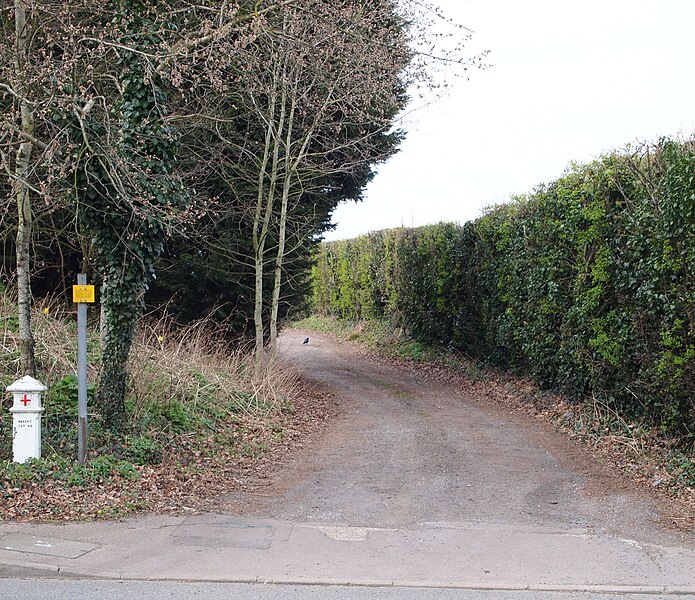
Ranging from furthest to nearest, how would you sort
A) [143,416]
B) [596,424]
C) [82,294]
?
[596,424] < [143,416] < [82,294]

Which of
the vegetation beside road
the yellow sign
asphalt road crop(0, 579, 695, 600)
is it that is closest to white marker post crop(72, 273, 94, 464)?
the yellow sign

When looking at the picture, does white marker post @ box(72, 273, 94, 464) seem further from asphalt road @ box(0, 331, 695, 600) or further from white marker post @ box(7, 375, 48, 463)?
asphalt road @ box(0, 331, 695, 600)

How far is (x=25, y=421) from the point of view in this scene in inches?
349

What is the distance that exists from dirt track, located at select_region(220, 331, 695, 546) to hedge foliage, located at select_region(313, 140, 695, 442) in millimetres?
1301

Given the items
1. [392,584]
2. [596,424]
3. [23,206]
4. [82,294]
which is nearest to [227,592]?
[392,584]

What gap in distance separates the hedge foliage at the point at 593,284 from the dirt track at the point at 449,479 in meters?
1.30

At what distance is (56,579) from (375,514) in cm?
339

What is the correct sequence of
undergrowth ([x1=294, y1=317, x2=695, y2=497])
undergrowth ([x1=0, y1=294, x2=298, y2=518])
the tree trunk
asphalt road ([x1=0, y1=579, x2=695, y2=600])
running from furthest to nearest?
the tree trunk, undergrowth ([x1=294, y1=317, x2=695, y2=497]), undergrowth ([x1=0, y1=294, x2=298, y2=518]), asphalt road ([x1=0, y1=579, x2=695, y2=600])

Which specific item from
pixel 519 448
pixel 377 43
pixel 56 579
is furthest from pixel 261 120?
pixel 56 579

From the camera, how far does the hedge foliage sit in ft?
32.4

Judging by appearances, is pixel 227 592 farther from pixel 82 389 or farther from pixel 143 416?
pixel 143 416

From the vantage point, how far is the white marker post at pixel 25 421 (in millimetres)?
8852

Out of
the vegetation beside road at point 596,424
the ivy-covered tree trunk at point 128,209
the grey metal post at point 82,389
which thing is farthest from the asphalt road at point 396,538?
the ivy-covered tree trunk at point 128,209

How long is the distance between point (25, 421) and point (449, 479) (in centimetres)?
523
